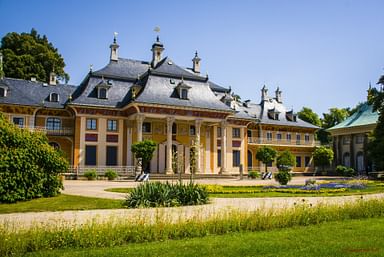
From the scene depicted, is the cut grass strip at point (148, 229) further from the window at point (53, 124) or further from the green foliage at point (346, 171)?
the green foliage at point (346, 171)

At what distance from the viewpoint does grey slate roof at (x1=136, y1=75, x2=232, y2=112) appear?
38281mm

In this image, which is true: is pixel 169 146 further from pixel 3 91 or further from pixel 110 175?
pixel 3 91

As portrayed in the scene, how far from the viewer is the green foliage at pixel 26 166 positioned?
15094 mm

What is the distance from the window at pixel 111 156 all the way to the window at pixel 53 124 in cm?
577

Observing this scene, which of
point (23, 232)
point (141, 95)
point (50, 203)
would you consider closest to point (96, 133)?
point (141, 95)

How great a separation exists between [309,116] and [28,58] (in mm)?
45669

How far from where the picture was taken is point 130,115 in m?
38.8

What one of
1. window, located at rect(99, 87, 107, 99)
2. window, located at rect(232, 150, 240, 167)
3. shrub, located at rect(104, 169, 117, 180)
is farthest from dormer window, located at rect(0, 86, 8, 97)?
window, located at rect(232, 150, 240, 167)

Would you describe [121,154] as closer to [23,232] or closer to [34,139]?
[34,139]

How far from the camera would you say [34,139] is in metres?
17.1

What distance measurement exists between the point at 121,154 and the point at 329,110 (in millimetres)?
46155

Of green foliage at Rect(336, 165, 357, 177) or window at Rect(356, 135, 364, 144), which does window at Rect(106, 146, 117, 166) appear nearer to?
green foliage at Rect(336, 165, 357, 177)

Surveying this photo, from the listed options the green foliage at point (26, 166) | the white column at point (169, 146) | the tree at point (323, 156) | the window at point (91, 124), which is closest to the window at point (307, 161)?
the tree at point (323, 156)

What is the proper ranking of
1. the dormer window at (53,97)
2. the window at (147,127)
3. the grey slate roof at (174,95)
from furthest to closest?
the window at (147,127), the dormer window at (53,97), the grey slate roof at (174,95)
